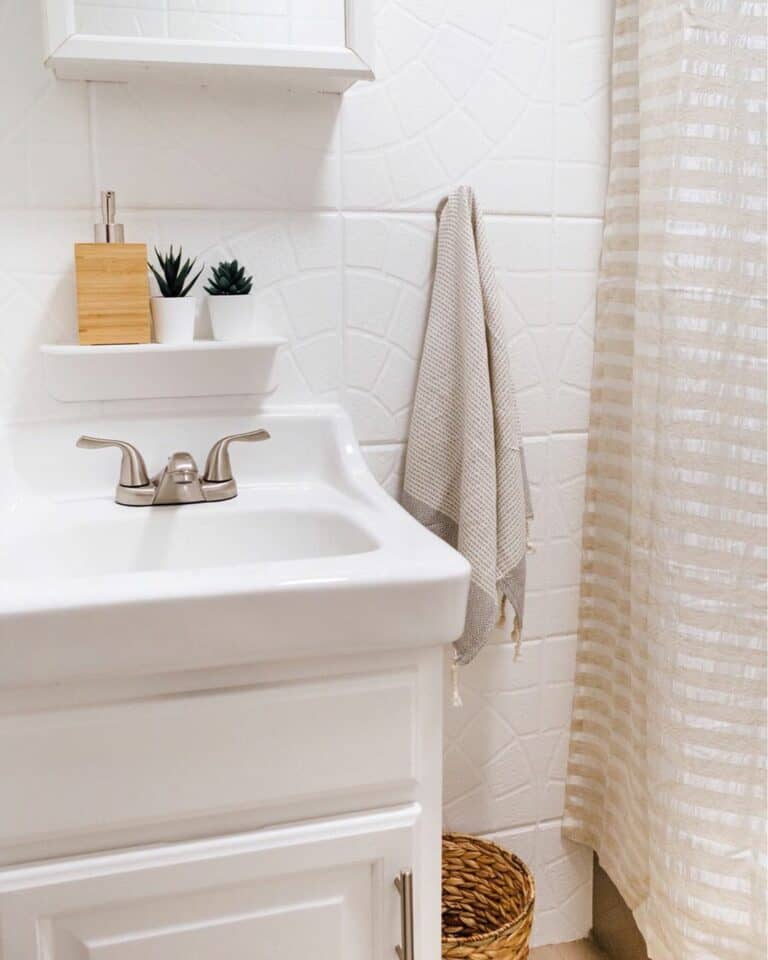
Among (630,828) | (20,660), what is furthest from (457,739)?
(20,660)

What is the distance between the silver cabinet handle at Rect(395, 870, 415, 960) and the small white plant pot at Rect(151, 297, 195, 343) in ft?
2.17

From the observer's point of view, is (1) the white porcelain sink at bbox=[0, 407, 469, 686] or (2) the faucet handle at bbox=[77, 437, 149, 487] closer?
(1) the white porcelain sink at bbox=[0, 407, 469, 686]

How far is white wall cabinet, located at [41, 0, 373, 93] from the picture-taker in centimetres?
111

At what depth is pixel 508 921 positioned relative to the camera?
4.73 feet

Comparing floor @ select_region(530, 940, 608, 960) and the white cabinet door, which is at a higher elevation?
the white cabinet door

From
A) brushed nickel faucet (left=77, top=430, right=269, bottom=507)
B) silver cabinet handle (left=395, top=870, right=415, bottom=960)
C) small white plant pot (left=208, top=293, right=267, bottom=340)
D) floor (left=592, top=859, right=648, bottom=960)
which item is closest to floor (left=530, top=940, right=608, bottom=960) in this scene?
floor (left=592, top=859, right=648, bottom=960)

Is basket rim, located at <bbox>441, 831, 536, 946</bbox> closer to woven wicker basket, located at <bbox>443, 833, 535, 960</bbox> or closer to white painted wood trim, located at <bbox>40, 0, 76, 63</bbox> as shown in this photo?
woven wicker basket, located at <bbox>443, 833, 535, 960</bbox>

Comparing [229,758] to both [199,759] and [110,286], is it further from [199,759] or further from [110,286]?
[110,286]

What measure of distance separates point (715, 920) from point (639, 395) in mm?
666

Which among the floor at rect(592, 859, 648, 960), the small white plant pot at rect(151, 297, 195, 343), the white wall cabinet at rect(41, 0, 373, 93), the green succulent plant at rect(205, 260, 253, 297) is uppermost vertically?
the white wall cabinet at rect(41, 0, 373, 93)

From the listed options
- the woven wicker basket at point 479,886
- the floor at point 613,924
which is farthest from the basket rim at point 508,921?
the floor at point 613,924

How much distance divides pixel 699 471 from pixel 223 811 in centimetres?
68

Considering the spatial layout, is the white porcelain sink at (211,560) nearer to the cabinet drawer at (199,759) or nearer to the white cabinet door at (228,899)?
the cabinet drawer at (199,759)

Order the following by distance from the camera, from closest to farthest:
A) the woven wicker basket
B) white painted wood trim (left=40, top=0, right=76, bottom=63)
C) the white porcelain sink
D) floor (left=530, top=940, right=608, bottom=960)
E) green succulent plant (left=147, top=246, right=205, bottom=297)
Answer: the white porcelain sink
white painted wood trim (left=40, top=0, right=76, bottom=63)
green succulent plant (left=147, top=246, right=205, bottom=297)
the woven wicker basket
floor (left=530, top=940, right=608, bottom=960)
